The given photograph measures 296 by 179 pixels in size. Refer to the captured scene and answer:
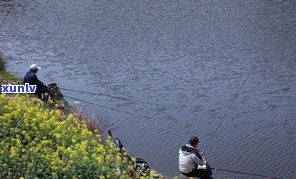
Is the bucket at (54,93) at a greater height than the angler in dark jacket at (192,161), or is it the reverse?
the bucket at (54,93)

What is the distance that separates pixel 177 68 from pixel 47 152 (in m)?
13.7

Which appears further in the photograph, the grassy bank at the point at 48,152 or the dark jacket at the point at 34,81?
the dark jacket at the point at 34,81

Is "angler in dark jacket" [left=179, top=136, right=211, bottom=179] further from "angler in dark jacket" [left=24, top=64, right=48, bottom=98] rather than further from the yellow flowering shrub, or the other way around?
"angler in dark jacket" [left=24, top=64, right=48, bottom=98]

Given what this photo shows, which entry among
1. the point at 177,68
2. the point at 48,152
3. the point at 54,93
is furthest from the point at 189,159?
the point at 177,68

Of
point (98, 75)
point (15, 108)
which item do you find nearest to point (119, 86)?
point (98, 75)

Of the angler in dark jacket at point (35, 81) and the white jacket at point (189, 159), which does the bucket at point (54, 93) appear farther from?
the white jacket at point (189, 159)

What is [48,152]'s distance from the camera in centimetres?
748

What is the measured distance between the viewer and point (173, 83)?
19.1m

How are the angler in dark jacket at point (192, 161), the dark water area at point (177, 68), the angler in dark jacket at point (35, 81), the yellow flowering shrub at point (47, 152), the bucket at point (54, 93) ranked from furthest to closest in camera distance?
1. the dark water area at point (177, 68)
2. the bucket at point (54, 93)
3. the angler in dark jacket at point (35, 81)
4. the angler in dark jacket at point (192, 161)
5. the yellow flowering shrub at point (47, 152)

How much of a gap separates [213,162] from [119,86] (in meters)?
6.57

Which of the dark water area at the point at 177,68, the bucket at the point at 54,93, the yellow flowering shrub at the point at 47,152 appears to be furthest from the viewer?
the dark water area at the point at 177,68

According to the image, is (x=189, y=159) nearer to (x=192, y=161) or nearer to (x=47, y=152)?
(x=192, y=161)

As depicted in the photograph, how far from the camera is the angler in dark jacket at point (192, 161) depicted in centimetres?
1043

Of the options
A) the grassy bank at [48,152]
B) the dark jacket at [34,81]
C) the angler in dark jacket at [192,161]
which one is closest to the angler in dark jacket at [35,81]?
the dark jacket at [34,81]
